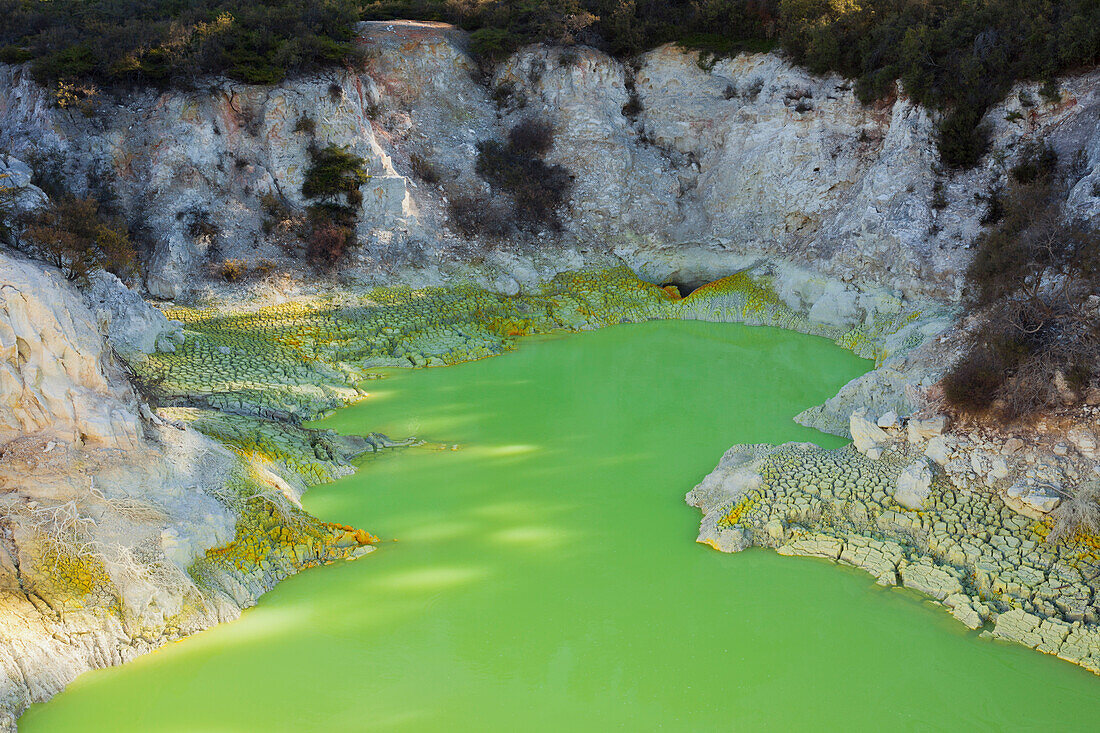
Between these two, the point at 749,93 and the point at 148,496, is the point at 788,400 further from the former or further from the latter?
the point at 749,93

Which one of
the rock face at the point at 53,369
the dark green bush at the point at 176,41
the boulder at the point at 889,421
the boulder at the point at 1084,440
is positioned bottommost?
the boulder at the point at 889,421

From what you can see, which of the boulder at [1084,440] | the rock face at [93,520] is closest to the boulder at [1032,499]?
the boulder at [1084,440]

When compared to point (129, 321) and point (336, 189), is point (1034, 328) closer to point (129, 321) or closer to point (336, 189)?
point (129, 321)

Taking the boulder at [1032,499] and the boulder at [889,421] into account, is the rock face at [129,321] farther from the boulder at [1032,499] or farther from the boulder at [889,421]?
the boulder at [1032,499]

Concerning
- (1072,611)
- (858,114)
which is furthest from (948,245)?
(1072,611)

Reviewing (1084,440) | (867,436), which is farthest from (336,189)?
(1084,440)

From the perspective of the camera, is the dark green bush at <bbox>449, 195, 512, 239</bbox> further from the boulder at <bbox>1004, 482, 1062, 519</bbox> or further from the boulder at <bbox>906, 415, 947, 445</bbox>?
the boulder at <bbox>1004, 482, 1062, 519</bbox>
